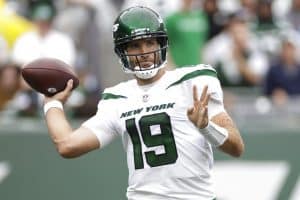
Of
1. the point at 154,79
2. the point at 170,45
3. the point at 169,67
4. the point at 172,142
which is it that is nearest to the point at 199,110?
the point at 172,142

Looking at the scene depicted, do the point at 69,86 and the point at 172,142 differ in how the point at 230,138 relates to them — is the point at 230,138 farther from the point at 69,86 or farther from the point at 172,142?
the point at 69,86

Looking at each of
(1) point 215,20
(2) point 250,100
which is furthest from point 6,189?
(1) point 215,20

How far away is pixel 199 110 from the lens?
4746mm

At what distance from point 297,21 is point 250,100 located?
1696 mm

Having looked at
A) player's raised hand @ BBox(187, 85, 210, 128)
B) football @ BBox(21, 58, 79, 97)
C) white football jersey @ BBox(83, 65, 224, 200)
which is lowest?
white football jersey @ BBox(83, 65, 224, 200)

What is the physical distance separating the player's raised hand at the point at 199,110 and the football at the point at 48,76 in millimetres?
813

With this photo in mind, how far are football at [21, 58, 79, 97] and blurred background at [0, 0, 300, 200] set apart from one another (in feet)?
10.5

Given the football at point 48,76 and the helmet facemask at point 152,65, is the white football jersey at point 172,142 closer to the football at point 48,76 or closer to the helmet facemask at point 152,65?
the helmet facemask at point 152,65

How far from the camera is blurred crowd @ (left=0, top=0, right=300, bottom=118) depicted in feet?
30.1

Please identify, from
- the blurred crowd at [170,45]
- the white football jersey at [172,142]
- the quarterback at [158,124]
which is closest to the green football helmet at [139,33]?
the quarterback at [158,124]

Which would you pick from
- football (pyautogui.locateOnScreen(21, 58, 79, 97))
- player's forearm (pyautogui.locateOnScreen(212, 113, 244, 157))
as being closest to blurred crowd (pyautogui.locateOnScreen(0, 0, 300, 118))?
football (pyautogui.locateOnScreen(21, 58, 79, 97))

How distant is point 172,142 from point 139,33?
1.78ft

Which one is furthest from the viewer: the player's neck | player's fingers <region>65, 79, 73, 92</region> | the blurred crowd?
the blurred crowd

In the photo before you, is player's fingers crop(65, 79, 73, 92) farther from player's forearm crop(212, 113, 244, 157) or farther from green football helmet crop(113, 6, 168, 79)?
player's forearm crop(212, 113, 244, 157)
